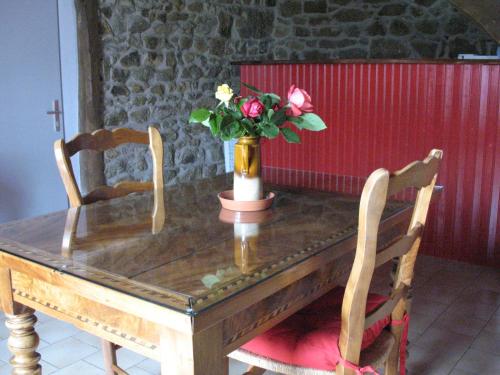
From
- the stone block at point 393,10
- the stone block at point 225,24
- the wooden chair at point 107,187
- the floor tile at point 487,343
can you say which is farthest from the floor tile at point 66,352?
the stone block at point 393,10

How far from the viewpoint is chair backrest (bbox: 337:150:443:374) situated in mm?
1378

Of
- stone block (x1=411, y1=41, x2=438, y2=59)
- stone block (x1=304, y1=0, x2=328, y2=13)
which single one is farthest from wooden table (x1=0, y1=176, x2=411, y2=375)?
stone block (x1=304, y1=0, x2=328, y2=13)

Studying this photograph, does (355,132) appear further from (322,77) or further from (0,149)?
(0,149)

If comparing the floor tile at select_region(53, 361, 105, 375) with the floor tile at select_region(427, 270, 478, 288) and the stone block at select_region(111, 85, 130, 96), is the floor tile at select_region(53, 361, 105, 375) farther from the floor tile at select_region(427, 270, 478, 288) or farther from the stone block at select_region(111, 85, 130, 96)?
the stone block at select_region(111, 85, 130, 96)

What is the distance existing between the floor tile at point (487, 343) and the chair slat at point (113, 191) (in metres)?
1.73

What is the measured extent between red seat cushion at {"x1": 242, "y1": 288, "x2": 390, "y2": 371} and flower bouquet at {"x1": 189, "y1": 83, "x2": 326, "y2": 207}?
1.49ft

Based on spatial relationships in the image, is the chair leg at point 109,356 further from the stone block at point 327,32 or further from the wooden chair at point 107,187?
the stone block at point 327,32

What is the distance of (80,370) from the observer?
97.5 inches

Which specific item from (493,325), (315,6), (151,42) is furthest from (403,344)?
(315,6)

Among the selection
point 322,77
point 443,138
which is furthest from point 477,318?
point 322,77

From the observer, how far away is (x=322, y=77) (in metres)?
4.32

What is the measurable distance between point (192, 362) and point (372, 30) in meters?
5.27

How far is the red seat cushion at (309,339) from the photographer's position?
1629 millimetres

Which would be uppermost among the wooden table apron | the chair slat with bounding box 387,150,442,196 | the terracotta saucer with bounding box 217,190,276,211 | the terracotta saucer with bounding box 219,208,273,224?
the chair slat with bounding box 387,150,442,196
